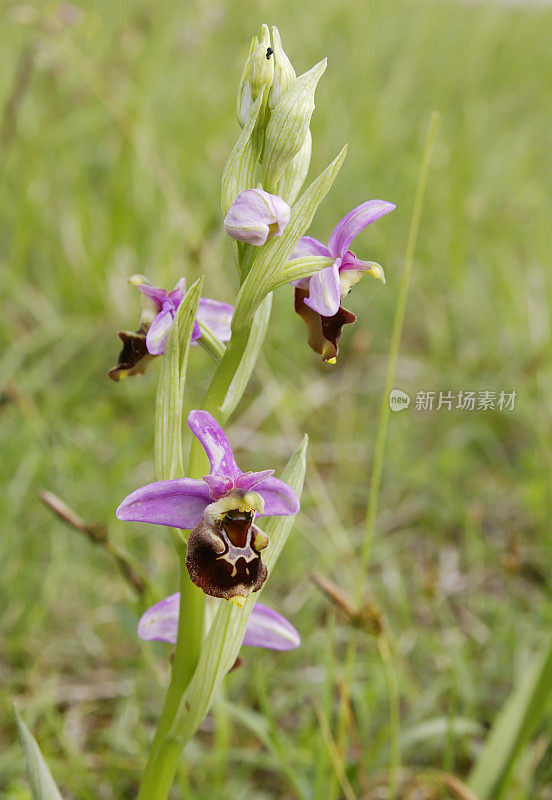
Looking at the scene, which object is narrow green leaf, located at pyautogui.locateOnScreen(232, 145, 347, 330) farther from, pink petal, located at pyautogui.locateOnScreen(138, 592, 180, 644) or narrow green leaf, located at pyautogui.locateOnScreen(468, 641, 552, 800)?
narrow green leaf, located at pyautogui.locateOnScreen(468, 641, 552, 800)

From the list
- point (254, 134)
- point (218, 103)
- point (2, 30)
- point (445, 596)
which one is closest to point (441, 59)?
point (218, 103)

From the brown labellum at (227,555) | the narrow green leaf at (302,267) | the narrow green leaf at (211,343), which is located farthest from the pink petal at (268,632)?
the narrow green leaf at (302,267)

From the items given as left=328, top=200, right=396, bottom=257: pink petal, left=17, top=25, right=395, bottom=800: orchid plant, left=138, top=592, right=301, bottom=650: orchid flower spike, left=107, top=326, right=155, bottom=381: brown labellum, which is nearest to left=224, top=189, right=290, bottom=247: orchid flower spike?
left=17, top=25, right=395, bottom=800: orchid plant

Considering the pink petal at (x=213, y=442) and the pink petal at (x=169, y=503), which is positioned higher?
the pink petal at (x=213, y=442)

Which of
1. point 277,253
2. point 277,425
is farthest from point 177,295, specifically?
point 277,425

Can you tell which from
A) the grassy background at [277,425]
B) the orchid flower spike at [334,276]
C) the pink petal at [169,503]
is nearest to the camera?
the pink petal at [169,503]

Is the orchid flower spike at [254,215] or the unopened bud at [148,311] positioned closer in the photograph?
the orchid flower spike at [254,215]

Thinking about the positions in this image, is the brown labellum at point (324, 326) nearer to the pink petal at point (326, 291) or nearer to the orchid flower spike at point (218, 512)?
the pink petal at point (326, 291)
